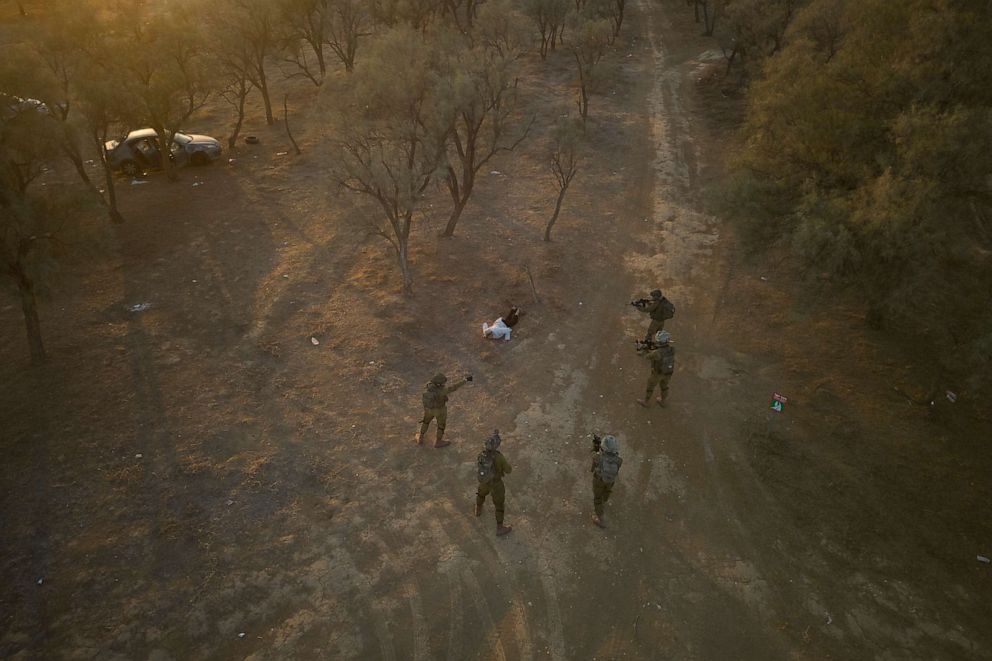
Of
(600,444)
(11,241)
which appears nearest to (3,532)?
(11,241)

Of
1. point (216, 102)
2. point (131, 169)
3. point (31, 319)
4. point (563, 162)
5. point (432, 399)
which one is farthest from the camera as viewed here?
point (216, 102)

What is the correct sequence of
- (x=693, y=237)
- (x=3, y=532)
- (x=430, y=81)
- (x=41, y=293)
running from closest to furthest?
(x=3, y=532), (x=41, y=293), (x=430, y=81), (x=693, y=237)

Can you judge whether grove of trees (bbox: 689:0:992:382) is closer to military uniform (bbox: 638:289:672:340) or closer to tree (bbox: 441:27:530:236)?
military uniform (bbox: 638:289:672:340)

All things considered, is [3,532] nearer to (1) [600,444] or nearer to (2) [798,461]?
(1) [600,444]

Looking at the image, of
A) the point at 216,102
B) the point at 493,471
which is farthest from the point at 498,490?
the point at 216,102

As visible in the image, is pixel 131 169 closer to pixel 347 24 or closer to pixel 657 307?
pixel 347 24

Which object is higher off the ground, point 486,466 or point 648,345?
point 648,345

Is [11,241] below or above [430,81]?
below

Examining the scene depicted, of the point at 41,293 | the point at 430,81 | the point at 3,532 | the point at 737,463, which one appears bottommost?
the point at 3,532
